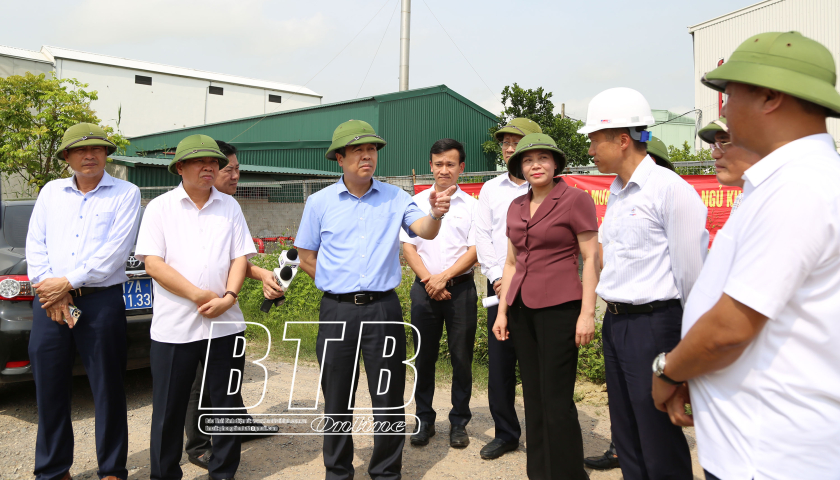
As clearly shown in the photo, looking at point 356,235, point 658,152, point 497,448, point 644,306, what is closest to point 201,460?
point 356,235

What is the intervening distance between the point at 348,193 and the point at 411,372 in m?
2.65

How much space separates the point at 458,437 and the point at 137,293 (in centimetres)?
284

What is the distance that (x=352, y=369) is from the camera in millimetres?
3479

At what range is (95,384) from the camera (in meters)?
3.40

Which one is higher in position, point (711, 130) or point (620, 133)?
point (711, 130)

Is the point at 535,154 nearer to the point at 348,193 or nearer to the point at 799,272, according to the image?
the point at 348,193

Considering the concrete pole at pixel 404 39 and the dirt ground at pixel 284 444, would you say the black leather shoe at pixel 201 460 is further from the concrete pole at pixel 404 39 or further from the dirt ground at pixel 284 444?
the concrete pole at pixel 404 39

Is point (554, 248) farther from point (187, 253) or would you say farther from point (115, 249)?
point (115, 249)

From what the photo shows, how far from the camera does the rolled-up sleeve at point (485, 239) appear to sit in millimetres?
4129

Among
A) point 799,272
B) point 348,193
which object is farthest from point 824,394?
point 348,193

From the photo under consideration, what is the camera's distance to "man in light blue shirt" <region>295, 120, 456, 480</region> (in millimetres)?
3414

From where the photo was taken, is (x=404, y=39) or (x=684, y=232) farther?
(x=404, y=39)

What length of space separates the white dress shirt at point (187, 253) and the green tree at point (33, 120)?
788 inches

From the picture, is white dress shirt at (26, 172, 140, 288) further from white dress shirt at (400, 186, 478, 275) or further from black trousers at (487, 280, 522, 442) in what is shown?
black trousers at (487, 280, 522, 442)
